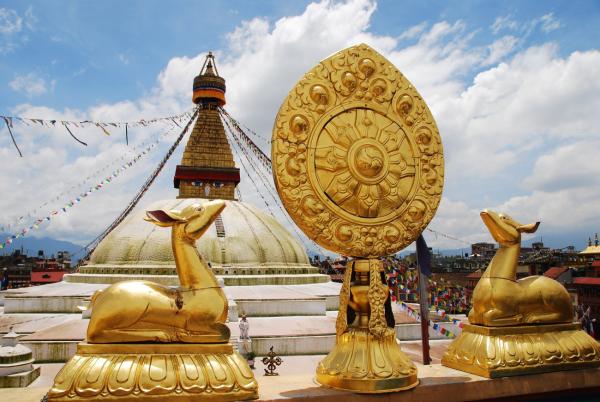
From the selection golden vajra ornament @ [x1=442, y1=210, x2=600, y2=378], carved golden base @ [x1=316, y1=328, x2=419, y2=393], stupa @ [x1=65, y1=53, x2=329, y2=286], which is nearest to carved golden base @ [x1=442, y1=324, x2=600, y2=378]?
golden vajra ornament @ [x1=442, y1=210, x2=600, y2=378]

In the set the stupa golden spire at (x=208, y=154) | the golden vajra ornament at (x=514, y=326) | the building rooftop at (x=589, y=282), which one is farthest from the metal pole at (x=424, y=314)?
the building rooftop at (x=589, y=282)

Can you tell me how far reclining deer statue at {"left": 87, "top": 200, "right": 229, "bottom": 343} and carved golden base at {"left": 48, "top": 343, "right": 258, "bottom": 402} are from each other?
0.09 metres

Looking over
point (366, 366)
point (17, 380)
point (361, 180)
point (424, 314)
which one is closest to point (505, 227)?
point (424, 314)

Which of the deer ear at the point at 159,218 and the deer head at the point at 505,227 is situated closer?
the deer ear at the point at 159,218

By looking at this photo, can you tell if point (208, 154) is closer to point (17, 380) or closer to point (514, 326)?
point (17, 380)

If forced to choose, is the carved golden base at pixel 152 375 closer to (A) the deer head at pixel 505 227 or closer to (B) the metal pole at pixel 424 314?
(B) the metal pole at pixel 424 314

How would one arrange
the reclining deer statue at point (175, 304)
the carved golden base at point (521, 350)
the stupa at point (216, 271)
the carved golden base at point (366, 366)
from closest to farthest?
1. the reclining deer statue at point (175, 304)
2. the carved golden base at point (366, 366)
3. the carved golden base at point (521, 350)
4. the stupa at point (216, 271)

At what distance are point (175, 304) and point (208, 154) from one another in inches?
731

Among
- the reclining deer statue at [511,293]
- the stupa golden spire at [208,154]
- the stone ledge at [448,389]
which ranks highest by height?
the stupa golden spire at [208,154]

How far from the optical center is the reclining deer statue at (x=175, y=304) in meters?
3.53

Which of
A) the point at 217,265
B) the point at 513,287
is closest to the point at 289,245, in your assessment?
the point at 217,265

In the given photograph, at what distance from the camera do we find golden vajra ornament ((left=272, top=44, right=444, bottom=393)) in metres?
4.07

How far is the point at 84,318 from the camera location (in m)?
12.2

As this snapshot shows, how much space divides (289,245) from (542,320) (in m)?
14.3
